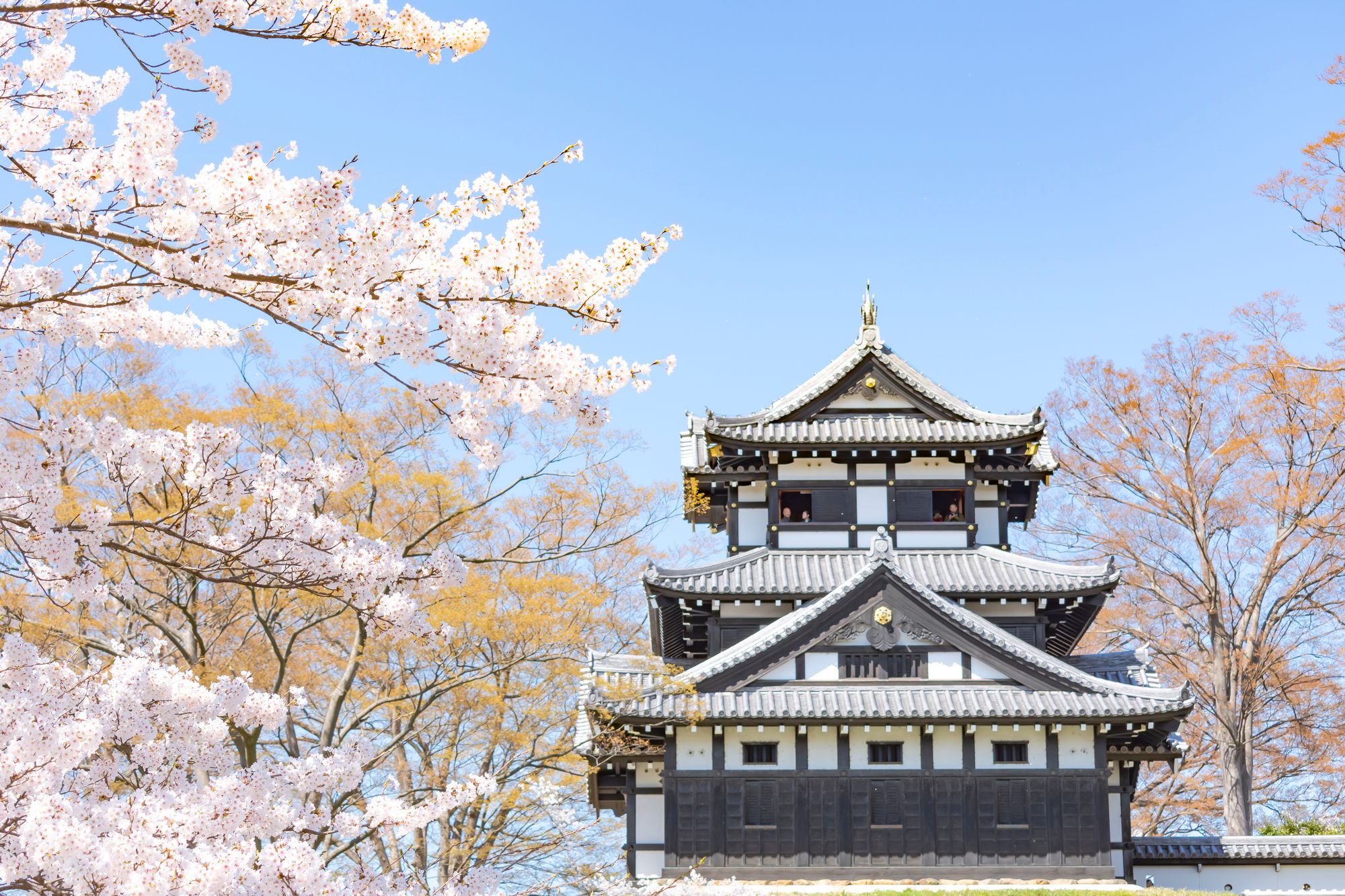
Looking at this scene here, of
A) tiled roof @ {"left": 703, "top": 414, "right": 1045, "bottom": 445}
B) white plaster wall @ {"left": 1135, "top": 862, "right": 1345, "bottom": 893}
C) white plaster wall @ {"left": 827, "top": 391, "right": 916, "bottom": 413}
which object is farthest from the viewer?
white plaster wall @ {"left": 827, "top": 391, "right": 916, "bottom": 413}

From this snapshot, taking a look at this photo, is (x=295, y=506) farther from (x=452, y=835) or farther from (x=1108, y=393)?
(x=1108, y=393)

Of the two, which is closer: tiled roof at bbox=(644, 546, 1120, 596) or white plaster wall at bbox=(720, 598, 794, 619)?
tiled roof at bbox=(644, 546, 1120, 596)

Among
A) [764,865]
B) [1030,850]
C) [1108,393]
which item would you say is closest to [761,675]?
[764,865]

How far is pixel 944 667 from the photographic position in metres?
20.2

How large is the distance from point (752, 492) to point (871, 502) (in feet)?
7.42

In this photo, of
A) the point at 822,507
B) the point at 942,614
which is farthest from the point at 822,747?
the point at 822,507

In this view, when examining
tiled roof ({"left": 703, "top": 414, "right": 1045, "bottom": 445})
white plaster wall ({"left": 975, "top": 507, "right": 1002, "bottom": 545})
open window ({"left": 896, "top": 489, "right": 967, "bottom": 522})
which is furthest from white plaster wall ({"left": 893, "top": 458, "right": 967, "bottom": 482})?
white plaster wall ({"left": 975, "top": 507, "right": 1002, "bottom": 545})

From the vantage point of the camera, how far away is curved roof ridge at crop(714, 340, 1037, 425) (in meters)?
23.0

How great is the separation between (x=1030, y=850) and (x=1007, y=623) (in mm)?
4105

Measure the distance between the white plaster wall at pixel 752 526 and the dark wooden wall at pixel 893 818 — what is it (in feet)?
16.9

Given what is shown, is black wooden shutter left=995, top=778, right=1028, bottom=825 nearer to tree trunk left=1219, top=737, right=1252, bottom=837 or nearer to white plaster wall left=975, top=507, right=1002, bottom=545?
white plaster wall left=975, top=507, right=1002, bottom=545

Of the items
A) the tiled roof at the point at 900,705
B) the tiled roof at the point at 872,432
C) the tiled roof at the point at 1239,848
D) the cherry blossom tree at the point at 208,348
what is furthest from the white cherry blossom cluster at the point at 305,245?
the tiled roof at the point at 1239,848

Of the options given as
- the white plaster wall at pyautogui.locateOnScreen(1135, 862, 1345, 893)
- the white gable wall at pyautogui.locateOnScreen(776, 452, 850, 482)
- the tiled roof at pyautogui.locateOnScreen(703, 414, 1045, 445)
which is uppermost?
the tiled roof at pyautogui.locateOnScreen(703, 414, 1045, 445)

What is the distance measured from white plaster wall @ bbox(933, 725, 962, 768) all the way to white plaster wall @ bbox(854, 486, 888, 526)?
14.9ft
